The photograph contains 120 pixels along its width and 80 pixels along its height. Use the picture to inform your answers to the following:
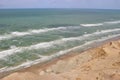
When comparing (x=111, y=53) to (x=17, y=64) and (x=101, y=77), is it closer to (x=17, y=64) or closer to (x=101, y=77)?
(x=101, y=77)

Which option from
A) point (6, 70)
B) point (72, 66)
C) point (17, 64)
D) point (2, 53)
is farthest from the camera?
point (2, 53)

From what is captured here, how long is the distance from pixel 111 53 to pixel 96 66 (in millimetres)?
2910

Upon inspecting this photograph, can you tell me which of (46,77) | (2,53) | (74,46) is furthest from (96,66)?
(74,46)

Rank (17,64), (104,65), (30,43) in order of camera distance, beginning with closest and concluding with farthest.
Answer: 1. (104,65)
2. (17,64)
3. (30,43)

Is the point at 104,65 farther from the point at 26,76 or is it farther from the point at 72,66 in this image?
the point at 26,76

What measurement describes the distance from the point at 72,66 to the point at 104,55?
2.09 metres

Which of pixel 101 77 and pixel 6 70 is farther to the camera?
pixel 6 70

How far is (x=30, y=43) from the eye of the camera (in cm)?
2570

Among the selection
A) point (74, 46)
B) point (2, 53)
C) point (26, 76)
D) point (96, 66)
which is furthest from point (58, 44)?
point (26, 76)

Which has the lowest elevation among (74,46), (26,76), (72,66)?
(74,46)

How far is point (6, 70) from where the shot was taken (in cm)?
1675

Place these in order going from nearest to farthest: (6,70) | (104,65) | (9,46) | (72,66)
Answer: (104,65)
(72,66)
(6,70)
(9,46)

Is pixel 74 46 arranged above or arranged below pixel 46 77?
below

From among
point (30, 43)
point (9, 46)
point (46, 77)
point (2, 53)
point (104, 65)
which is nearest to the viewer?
point (46, 77)
